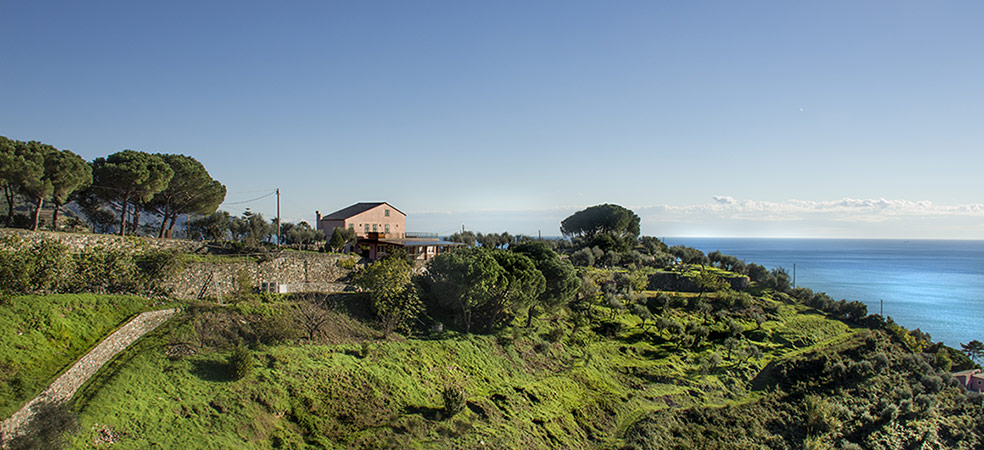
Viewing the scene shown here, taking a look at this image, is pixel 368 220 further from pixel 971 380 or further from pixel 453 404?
pixel 971 380

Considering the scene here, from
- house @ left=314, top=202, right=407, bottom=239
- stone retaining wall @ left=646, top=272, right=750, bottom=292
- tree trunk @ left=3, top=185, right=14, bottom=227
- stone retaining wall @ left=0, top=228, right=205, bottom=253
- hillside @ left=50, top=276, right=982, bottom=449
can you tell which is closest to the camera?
hillside @ left=50, top=276, right=982, bottom=449

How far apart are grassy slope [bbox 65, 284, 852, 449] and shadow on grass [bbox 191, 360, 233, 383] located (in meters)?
0.04

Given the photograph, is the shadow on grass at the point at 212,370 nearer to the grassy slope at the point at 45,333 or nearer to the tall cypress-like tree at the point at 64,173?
the grassy slope at the point at 45,333

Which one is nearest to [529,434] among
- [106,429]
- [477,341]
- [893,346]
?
[477,341]

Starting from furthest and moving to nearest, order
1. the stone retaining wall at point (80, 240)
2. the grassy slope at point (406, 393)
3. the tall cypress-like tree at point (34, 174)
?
1. the tall cypress-like tree at point (34, 174)
2. the stone retaining wall at point (80, 240)
3. the grassy slope at point (406, 393)

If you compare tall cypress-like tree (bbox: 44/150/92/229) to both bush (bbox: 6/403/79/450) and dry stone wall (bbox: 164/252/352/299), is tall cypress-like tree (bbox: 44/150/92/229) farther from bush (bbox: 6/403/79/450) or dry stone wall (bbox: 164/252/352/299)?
bush (bbox: 6/403/79/450)

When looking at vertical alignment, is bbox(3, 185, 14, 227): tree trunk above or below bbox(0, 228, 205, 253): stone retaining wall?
above

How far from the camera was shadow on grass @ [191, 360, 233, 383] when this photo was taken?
712 inches

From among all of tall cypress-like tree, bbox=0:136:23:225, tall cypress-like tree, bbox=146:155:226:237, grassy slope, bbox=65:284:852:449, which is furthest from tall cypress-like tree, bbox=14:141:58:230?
grassy slope, bbox=65:284:852:449

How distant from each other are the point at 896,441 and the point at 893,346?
72.9ft

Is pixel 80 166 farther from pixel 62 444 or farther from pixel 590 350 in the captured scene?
pixel 590 350

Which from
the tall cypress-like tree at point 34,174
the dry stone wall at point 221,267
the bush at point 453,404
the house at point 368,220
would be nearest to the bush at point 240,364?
the bush at point 453,404

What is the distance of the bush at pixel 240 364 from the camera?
60.3ft

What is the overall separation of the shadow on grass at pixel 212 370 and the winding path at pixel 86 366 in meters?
3.23
